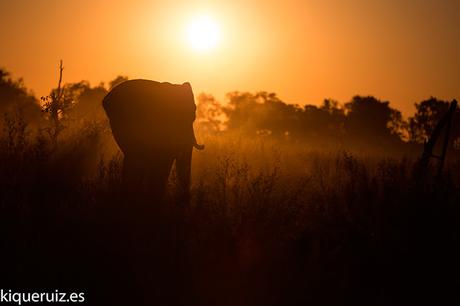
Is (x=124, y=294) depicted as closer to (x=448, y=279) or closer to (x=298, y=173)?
(x=448, y=279)

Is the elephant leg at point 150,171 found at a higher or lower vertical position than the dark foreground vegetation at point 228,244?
higher

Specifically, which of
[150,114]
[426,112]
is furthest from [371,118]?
[150,114]

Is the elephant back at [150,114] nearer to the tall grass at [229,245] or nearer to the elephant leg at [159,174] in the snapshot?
the elephant leg at [159,174]

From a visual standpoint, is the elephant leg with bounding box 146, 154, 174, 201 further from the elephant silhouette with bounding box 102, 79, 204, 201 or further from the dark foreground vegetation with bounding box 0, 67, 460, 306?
the dark foreground vegetation with bounding box 0, 67, 460, 306

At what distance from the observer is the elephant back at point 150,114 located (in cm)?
824

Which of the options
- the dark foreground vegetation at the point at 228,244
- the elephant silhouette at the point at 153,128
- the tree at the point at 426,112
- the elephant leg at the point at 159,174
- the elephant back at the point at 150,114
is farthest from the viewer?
the tree at the point at 426,112

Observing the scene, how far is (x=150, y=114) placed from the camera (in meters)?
8.55

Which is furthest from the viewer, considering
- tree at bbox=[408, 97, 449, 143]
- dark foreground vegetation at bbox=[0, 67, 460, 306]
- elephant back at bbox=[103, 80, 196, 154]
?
tree at bbox=[408, 97, 449, 143]

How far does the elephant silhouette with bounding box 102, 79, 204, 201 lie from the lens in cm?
791

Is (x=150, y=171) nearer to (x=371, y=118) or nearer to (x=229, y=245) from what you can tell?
(x=229, y=245)

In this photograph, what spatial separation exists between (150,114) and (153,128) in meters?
0.30

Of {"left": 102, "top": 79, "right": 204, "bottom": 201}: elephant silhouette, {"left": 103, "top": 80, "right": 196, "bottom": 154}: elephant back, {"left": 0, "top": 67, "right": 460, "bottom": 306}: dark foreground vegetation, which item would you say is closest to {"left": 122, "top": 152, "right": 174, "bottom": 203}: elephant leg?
{"left": 102, "top": 79, "right": 204, "bottom": 201}: elephant silhouette

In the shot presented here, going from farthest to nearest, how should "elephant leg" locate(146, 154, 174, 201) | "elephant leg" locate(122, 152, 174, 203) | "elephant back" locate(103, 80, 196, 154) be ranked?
Result: "elephant back" locate(103, 80, 196, 154)
"elephant leg" locate(146, 154, 174, 201)
"elephant leg" locate(122, 152, 174, 203)

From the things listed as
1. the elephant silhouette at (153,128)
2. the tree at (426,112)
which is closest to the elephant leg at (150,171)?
the elephant silhouette at (153,128)
